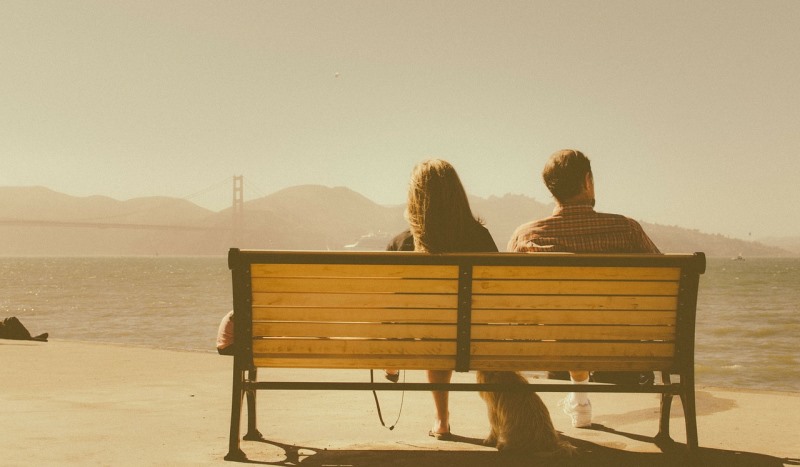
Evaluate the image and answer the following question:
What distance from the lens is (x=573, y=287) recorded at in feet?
11.3

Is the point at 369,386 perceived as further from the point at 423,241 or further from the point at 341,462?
the point at 423,241

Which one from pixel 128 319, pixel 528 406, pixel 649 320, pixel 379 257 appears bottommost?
pixel 128 319

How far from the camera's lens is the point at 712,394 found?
5.69m

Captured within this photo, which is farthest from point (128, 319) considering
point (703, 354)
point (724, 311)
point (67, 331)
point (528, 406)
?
point (528, 406)

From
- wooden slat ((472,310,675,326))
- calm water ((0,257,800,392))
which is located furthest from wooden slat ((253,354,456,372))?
calm water ((0,257,800,392))

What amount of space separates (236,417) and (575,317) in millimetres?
1434

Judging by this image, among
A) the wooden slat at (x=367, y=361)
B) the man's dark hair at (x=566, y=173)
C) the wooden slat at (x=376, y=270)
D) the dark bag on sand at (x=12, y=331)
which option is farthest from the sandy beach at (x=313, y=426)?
the dark bag on sand at (x=12, y=331)

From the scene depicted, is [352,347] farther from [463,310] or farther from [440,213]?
[440,213]

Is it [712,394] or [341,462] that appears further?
[712,394]

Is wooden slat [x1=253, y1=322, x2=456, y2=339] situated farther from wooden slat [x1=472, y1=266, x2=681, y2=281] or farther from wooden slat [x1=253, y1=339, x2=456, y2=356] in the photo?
wooden slat [x1=472, y1=266, x2=681, y2=281]

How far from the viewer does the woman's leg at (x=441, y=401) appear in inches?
158

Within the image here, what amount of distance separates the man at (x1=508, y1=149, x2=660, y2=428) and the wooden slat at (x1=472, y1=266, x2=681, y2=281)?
1.18 ft

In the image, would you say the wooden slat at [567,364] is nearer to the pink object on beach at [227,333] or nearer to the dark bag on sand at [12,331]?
the pink object on beach at [227,333]

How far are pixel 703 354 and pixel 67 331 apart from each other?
16.6 m
